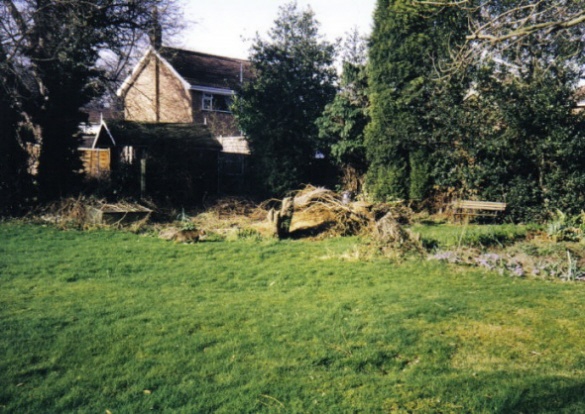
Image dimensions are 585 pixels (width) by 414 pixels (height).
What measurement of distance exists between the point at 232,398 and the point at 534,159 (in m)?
13.7

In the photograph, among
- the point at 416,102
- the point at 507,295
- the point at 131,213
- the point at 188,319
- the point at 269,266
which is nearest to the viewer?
the point at 188,319

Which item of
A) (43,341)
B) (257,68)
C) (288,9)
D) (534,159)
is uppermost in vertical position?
(288,9)

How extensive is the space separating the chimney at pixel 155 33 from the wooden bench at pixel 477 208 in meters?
15.4

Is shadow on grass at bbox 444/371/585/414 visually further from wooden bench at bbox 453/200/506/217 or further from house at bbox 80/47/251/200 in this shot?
house at bbox 80/47/251/200

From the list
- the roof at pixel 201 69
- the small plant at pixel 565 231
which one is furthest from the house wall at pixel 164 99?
the small plant at pixel 565 231

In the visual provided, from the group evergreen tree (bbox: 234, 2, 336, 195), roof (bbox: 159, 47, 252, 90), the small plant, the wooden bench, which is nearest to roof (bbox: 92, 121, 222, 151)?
evergreen tree (bbox: 234, 2, 336, 195)

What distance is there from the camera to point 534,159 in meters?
14.7

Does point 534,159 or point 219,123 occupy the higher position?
point 219,123

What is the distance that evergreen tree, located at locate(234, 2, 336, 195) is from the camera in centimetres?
1984

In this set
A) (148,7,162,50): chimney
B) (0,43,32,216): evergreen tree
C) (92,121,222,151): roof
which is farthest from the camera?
(148,7,162,50): chimney

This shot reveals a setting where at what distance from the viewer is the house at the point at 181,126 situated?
62.0ft

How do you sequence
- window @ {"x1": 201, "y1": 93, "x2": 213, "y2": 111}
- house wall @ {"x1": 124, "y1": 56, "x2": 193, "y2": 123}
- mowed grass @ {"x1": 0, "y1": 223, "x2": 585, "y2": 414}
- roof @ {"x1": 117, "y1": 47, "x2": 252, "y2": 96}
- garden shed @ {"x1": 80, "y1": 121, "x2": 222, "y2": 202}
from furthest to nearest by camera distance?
1. window @ {"x1": 201, "y1": 93, "x2": 213, "y2": 111}
2. house wall @ {"x1": 124, "y1": 56, "x2": 193, "y2": 123}
3. roof @ {"x1": 117, "y1": 47, "x2": 252, "y2": 96}
4. garden shed @ {"x1": 80, "y1": 121, "x2": 222, "y2": 202}
5. mowed grass @ {"x1": 0, "y1": 223, "x2": 585, "y2": 414}

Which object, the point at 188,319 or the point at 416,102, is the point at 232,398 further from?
the point at 416,102

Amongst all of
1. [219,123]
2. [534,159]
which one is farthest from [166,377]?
[219,123]
